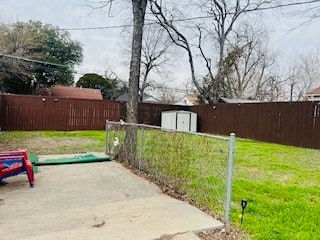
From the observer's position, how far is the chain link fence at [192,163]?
3234mm

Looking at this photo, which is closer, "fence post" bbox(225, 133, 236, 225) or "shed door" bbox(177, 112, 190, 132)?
"fence post" bbox(225, 133, 236, 225)

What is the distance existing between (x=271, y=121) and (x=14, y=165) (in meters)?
9.97

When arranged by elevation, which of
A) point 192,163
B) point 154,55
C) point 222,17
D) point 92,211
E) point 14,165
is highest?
point 222,17

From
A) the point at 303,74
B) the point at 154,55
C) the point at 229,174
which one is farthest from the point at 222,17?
the point at 229,174

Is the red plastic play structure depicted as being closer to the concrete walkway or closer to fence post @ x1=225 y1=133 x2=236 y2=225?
the concrete walkway

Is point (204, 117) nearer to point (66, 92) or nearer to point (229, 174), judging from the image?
point (229, 174)

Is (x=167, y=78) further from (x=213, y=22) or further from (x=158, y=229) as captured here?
(x=158, y=229)

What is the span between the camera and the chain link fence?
323 cm

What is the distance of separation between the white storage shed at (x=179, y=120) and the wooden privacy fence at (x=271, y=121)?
0.95 meters

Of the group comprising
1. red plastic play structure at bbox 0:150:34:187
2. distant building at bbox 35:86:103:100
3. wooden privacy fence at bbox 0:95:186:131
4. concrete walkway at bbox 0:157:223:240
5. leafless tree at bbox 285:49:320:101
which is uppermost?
leafless tree at bbox 285:49:320:101

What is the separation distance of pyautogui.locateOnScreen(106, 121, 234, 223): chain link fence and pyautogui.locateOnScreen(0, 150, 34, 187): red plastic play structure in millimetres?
1927

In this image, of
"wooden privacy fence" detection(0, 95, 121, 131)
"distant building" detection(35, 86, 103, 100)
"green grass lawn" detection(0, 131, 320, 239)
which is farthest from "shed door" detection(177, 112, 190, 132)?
"distant building" detection(35, 86, 103, 100)

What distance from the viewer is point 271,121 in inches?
459

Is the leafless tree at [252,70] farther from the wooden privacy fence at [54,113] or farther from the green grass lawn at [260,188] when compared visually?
the green grass lawn at [260,188]
